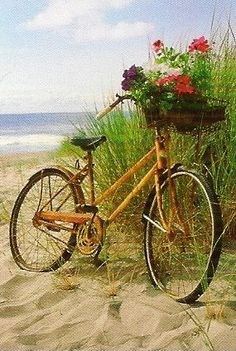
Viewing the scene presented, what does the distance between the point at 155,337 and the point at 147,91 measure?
1.42 metres

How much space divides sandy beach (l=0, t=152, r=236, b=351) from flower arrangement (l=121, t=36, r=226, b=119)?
40.7 inches

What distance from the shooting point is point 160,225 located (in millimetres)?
4043

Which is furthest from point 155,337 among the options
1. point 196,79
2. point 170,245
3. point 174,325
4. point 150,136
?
point 150,136

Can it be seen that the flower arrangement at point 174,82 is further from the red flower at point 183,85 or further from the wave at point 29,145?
the wave at point 29,145

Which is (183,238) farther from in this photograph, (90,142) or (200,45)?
(200,45)

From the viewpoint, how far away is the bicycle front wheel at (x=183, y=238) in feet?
12.1

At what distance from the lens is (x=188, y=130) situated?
400 cm

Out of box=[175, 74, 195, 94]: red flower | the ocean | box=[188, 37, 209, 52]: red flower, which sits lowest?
the ocean

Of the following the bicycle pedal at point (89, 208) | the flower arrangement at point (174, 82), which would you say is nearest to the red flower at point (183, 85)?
the flower arrangement at point (174, 82)

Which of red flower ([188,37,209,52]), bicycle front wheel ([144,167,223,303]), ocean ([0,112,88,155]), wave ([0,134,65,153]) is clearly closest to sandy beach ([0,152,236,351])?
bicycle front wheel ([144,167,223,303])

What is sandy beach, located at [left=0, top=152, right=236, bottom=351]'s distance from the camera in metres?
3.36

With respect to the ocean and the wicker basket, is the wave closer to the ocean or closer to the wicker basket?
the ocean

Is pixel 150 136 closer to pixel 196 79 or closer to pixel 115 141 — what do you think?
pixel 115 141

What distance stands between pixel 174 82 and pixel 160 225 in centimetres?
83
